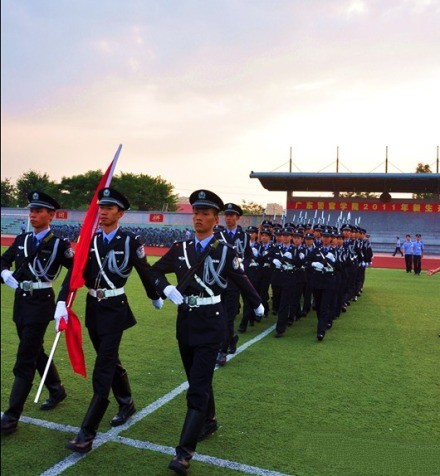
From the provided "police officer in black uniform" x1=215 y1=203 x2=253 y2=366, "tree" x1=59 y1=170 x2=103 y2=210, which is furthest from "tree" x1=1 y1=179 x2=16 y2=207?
"tree" x1=59 y1=170 x2=103 y2=210

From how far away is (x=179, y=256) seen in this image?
3.68 metres

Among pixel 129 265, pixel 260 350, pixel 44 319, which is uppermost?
pixel 129 265

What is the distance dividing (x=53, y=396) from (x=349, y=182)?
3166cm

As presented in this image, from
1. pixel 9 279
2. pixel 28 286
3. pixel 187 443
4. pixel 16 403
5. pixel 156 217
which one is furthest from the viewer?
pixel 156 217

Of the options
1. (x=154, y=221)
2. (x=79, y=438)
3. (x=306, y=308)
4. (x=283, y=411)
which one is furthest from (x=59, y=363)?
(x=154, y=221)

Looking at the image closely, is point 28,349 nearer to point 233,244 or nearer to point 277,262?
point 233,244

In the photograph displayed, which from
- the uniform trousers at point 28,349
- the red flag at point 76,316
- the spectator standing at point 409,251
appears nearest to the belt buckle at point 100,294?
the red flag at point 76,316

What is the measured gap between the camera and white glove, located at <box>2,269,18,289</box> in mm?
3692

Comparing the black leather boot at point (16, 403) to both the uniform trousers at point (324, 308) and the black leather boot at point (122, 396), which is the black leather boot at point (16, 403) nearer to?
the black leather boot at point (122, 396)

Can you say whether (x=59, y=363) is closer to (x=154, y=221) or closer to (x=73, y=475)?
(x=73, y=475)

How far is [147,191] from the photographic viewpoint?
5597 centimetres

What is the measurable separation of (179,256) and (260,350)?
10.8 feet

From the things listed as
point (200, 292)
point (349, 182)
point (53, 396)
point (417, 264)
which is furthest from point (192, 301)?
point (349, 182)

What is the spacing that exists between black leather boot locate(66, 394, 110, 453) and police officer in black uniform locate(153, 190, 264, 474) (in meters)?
0.67
